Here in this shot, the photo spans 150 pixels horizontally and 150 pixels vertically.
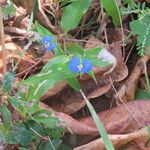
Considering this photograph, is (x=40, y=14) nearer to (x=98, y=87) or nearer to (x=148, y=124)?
(x=98, y=87)

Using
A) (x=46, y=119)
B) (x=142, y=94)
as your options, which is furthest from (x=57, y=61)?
(x=142, y=94)

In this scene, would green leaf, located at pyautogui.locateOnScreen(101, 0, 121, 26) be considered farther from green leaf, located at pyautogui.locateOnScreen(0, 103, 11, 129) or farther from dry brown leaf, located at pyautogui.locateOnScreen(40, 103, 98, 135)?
green leaf, located at pyautogui.locateOnScreen(0, 103, 11, 129)

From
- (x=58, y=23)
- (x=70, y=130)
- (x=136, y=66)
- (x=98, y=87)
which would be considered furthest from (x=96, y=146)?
(x=58, y=23)

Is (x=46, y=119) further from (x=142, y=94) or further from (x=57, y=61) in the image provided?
(x=142, y=94)

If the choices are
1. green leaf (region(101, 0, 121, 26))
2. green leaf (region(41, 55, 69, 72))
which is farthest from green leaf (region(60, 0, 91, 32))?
green leaf (region(41, 55, 69, 72))

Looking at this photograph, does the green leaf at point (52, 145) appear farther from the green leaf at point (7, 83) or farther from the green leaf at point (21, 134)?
the green leaf at point (7, 83)

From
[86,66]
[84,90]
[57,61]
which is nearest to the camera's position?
[86,66]
